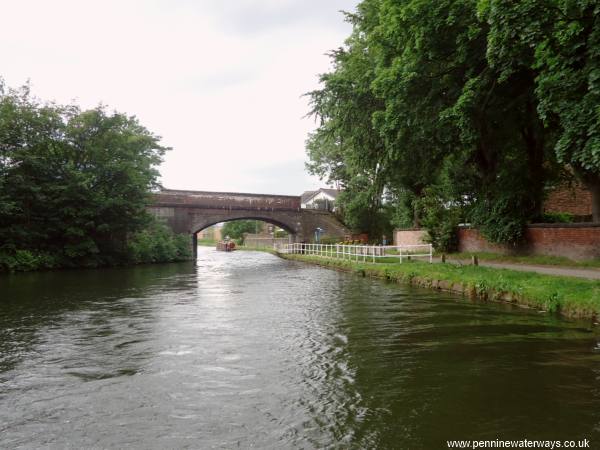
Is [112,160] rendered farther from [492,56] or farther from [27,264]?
[492,56]

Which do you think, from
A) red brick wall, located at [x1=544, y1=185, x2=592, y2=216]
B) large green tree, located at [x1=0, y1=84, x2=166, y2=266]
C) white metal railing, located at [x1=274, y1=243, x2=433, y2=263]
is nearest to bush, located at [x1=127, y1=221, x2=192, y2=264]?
large green tree, located at [x1=0, y1=84, x2=166, y2=266]

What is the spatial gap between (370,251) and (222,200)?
22.9 metres

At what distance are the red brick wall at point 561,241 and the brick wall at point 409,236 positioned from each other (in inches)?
325

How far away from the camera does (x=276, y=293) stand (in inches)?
604

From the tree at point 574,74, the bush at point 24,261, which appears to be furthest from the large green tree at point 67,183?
the tree at point 574,74

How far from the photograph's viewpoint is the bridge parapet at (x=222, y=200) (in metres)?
43.7

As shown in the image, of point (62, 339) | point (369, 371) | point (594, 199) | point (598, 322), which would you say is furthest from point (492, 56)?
point (62, 339)

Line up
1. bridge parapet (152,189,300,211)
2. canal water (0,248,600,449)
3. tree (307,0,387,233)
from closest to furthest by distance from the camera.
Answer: canal water (0,248,600,449) < tree (307,0,387,233) < bridge parapet (152,189,300,211)

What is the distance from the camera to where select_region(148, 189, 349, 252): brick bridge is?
43.5 meters

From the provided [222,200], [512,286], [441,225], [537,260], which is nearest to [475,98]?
[512,286]

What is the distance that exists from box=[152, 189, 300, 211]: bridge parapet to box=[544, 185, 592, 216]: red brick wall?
85.1ft

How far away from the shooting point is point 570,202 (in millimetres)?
27266

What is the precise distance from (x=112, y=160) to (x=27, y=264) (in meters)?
8.72

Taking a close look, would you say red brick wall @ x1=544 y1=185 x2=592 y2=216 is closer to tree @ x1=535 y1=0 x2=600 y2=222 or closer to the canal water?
tree @ x1=535 y1=0 x2=600 y2=222
